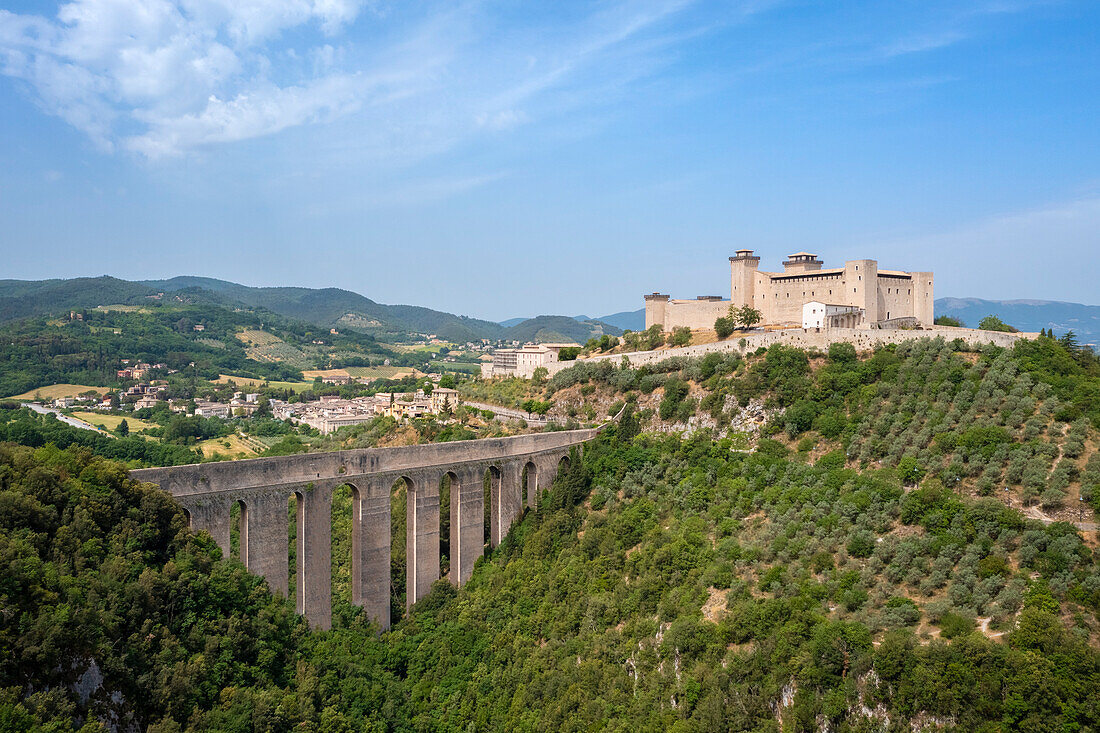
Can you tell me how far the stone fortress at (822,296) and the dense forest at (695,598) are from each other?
8082mm

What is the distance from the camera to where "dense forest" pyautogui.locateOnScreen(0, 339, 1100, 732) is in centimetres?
2055

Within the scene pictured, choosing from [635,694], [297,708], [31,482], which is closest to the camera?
[31,482]

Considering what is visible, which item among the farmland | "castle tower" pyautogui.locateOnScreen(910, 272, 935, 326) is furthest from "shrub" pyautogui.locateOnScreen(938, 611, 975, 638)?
the farmland

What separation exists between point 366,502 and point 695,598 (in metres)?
12.7

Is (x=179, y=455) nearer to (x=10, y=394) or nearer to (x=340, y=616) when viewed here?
(x=340, y=616)

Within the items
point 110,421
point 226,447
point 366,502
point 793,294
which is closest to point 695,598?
point 366,502

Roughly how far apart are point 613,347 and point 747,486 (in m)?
25.3

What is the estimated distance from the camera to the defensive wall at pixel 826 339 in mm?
37844

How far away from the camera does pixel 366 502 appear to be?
32031mm

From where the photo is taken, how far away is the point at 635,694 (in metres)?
25.9

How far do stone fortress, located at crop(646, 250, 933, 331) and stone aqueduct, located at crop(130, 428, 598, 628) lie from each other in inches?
624

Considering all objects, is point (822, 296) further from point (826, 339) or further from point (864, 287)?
point (826, 339)

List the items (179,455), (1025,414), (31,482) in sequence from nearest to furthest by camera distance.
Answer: (31,482), (1025,414), (179,455)

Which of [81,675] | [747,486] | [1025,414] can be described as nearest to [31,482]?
[81,675]
